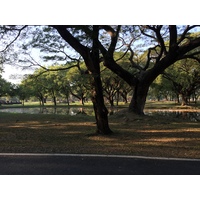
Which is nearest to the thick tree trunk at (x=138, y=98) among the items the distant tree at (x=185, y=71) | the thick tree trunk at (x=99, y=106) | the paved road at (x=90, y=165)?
the thick tree trunk at (x=99, y=106)

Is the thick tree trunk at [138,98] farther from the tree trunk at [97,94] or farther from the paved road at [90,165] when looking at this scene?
the paved road at [90,165]

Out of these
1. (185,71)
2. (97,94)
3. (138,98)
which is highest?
(185,71)

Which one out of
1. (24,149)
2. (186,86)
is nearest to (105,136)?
(24,149)

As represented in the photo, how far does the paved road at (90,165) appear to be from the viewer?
15.0ft

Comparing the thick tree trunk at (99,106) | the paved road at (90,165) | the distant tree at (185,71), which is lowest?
the paved road at (90,165)

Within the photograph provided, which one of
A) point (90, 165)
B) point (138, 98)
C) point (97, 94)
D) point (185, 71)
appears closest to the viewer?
point (90, 165)

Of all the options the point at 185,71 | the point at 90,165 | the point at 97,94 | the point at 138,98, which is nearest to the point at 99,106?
the point at 97,94

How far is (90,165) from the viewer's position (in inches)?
198

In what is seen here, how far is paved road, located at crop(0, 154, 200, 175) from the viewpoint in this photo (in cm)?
457

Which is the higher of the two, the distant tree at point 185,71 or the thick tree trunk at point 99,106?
the distant tree at point 185,71

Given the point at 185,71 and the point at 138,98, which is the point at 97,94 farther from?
the point at 185,71

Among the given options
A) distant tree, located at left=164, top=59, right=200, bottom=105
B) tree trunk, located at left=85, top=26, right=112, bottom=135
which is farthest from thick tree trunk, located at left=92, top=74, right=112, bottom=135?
distant tree, located at left=164, top=59, right=200, bottom=105

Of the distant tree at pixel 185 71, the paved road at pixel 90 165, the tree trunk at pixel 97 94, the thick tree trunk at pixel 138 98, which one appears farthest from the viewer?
the distant tree at pixel 185 71

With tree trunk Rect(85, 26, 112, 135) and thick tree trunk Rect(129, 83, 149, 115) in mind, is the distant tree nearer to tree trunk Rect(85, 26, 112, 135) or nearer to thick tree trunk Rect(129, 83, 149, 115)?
thick tree trunk Rect(129, 83, 149, 115)
